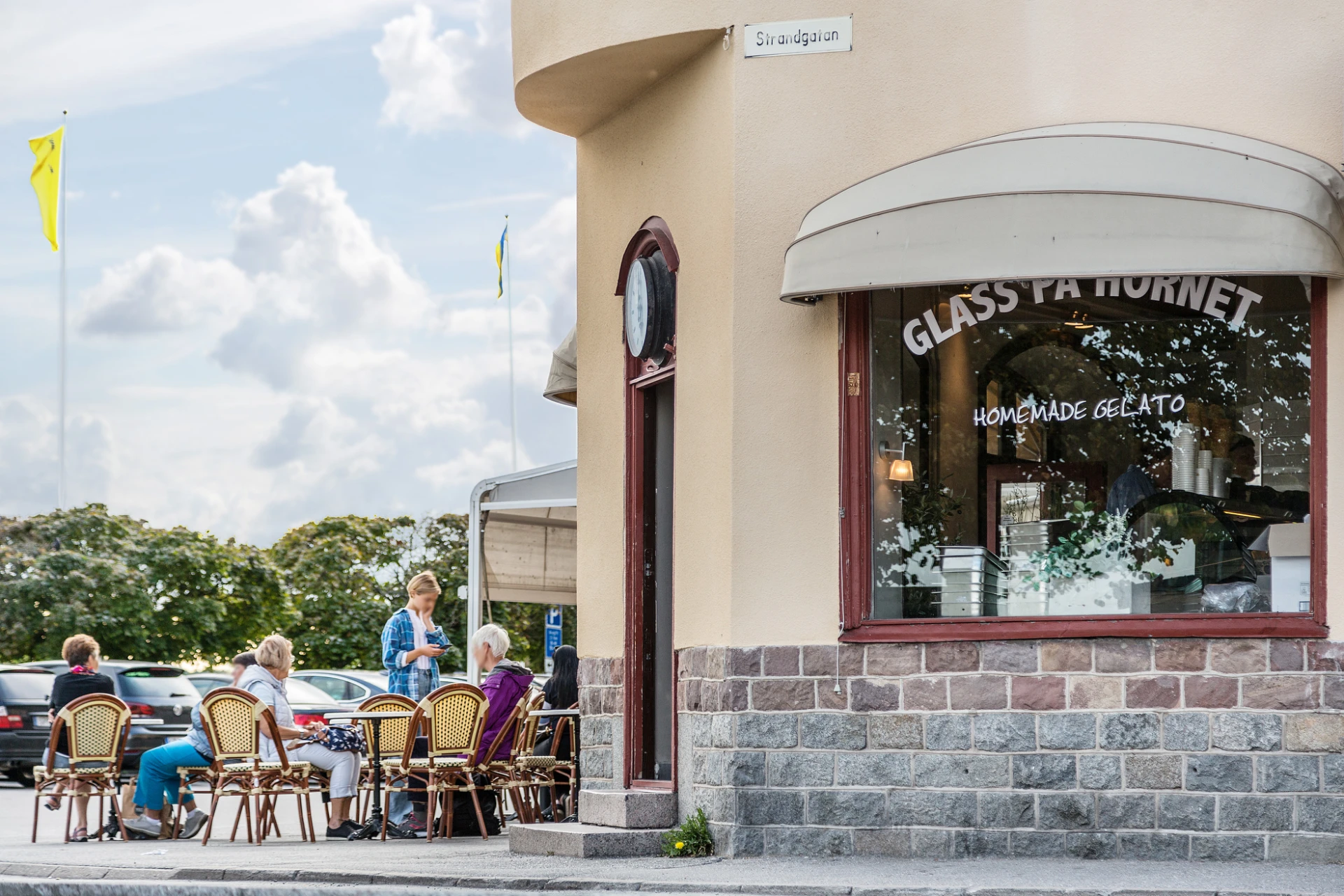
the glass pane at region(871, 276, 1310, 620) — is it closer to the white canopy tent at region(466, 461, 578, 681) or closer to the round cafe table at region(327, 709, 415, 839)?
the round cafe table at region(327, 709, 415, 839)

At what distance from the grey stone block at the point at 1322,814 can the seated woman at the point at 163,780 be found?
7296mm

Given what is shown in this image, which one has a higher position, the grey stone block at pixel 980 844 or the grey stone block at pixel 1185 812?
the grey stone block at pixel 1185 812

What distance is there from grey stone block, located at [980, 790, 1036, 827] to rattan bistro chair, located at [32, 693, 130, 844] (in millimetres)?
6536

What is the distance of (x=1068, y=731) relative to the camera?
316 inches

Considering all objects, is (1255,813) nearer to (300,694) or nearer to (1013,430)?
(1013,430)

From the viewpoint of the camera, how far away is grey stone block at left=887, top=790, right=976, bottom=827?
8.14 m

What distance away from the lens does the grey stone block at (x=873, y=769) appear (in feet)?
27.1

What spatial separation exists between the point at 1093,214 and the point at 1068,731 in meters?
2.48

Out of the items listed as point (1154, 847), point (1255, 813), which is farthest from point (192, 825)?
point (1255, 813)

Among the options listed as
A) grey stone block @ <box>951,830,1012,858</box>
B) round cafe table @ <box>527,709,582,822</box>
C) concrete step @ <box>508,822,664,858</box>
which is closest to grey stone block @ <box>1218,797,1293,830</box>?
grey stone block @ <box>951,830,1012,858</box>

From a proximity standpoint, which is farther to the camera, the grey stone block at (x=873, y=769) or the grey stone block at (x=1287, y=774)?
the grey stone block at (x=873, y=769)

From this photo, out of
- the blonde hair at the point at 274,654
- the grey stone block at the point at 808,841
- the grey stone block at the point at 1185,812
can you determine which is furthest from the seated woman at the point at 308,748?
the grey stone block at the point at 1185,812

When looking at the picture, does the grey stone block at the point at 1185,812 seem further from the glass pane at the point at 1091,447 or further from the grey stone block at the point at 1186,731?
the glass pane at the point at 1091,447

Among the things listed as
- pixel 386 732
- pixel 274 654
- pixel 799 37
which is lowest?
pixel 386 732
